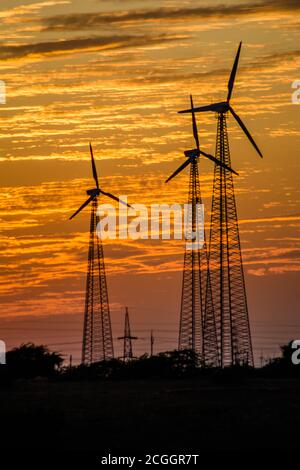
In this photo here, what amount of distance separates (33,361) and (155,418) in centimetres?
8725

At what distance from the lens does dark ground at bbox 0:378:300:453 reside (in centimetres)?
7362

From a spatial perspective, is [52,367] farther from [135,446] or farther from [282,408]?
[135,446]

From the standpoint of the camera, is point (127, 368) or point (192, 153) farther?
point (127, 368)

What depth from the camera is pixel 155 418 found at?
86.8 metres

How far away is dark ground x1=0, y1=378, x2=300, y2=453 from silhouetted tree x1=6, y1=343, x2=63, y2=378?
Answer: 45033mm

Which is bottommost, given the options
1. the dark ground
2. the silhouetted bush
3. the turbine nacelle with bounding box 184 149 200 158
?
the dark ground

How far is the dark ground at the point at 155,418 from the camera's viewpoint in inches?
2899

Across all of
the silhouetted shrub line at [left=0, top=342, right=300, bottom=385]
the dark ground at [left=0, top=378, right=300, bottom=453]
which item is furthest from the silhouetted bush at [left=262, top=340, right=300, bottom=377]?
the dark ground at [left=0, top=378, right=300, bottom=453]

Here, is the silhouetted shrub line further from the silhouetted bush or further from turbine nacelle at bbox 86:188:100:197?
turbine nacelle at bbox 86:188:100:197

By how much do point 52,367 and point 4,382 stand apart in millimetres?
33793

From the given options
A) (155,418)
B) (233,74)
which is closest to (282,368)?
(233,74)

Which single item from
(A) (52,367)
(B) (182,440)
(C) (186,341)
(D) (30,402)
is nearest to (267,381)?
(C) (186,341)

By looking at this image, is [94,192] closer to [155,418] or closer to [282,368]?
[282,368]

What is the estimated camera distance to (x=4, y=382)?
455ft
